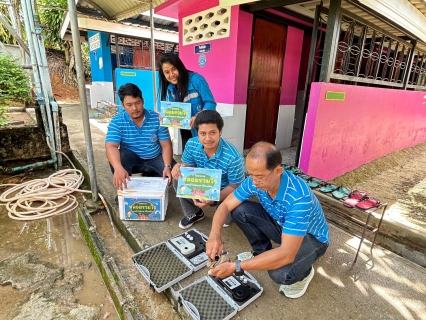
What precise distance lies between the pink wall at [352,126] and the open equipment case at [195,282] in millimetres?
2113

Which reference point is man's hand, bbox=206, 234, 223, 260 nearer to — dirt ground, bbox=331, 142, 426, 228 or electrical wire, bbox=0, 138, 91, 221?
electrical wire, bbox=0, 138, 91, 221

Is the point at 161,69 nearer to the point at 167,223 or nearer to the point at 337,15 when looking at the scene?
the point at 167,223

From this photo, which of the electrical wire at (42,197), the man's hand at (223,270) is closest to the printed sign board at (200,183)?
the man's hand at (223,270)

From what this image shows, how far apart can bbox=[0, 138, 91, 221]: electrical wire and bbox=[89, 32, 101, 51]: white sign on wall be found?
7584 millimetres

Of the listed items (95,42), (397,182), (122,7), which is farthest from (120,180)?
(95,42)

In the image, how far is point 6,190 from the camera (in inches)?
131

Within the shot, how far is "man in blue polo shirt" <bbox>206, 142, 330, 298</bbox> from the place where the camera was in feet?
4.61

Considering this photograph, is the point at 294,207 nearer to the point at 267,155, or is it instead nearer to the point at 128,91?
the point at 267,155

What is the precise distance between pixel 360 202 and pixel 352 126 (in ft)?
6.97

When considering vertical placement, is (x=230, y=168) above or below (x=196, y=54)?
below

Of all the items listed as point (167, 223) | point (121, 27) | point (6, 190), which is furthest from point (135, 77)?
point (167, 223)

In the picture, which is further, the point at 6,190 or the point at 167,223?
the point at 6,190

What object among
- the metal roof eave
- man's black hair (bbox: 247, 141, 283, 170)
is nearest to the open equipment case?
man's black hair (bbox: 247, 141, 283, 170)

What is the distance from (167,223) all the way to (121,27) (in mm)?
8289
